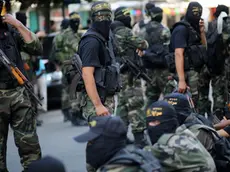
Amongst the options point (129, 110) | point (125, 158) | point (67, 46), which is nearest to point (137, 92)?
point (129, 110)

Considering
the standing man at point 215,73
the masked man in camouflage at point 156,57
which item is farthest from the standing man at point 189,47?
the masked man in camouflage at point 156,57

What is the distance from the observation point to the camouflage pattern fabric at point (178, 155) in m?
4.88

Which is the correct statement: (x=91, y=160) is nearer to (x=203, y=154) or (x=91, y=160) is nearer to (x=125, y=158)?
(x=125, y=158)

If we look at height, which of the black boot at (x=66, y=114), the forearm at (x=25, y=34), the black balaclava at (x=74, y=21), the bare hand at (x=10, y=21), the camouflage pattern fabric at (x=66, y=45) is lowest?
the black boot at (x=66, y=114)

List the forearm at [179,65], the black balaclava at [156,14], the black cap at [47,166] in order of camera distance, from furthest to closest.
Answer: the black balaclava at [156,14] < the forearm at [179,65] < the black cap at [47,166]

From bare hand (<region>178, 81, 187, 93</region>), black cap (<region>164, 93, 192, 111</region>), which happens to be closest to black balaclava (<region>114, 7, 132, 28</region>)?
bare hand (<region>178, 81, 187, 93</region>)

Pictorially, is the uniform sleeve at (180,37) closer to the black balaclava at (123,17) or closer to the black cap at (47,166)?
the black balaclava at (123,17)

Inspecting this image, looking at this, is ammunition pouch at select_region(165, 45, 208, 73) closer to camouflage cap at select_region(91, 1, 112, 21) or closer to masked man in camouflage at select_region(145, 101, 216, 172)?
camouflage cap at select_region(91, 1, 112, 21)

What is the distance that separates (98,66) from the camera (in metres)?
6.73

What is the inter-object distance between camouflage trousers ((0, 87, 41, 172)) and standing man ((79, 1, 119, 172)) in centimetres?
59

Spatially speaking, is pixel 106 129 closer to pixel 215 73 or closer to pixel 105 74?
pixel 105 74

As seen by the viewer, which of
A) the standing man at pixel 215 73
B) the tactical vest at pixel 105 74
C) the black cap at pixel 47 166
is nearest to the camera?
the black cap at pixel 47 166

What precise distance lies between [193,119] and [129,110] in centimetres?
368

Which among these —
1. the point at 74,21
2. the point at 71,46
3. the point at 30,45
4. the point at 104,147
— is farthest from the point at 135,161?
the point at 74,21
